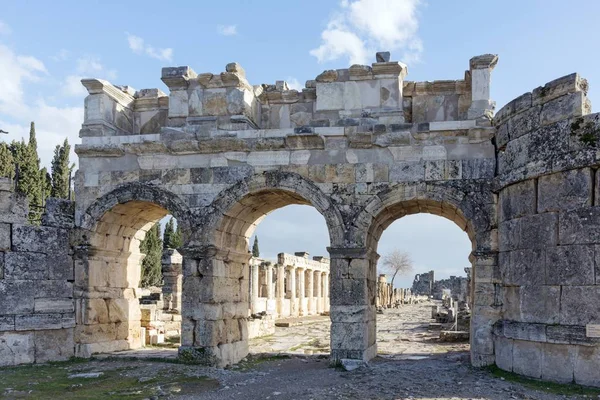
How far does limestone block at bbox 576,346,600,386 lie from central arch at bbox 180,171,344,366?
13.1 ft

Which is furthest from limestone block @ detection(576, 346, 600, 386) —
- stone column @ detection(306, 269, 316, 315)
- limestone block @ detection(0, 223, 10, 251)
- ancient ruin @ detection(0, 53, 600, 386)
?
stone column @ detection(306, 269, 316, 315)

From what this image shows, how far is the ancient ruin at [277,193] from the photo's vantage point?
923cm

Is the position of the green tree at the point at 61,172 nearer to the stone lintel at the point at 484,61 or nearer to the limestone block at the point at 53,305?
the limestone block at the point at 53,305

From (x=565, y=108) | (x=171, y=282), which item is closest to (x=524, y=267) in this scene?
(x=565, y=108)

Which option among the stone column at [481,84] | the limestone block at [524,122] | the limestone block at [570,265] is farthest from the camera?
the stone column at [481,84]

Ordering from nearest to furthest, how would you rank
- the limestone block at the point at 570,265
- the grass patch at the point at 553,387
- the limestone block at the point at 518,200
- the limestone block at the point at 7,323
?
1. the grass patch at the point at 553,387
2. the limestone block at the point at 570,265
3. the limestone block at the point at 518,200
4. the limestone block at the point at 7,323

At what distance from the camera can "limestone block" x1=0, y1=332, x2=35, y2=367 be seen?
10336mm

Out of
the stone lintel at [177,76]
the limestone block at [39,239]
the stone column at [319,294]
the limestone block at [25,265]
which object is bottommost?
the stone column at [319,294]

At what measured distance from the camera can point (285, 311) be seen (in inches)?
966

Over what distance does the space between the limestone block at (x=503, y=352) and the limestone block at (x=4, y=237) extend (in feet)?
27.2

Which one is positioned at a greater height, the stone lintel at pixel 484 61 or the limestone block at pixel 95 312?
the stone lintel at pixel 484 61

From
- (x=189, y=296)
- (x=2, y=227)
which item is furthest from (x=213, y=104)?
(x=2, y=227)

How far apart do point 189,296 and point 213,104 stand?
350 centimetres

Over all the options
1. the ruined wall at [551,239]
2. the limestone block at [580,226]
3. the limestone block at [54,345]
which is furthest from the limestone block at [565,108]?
the limestone block at [54,345]
